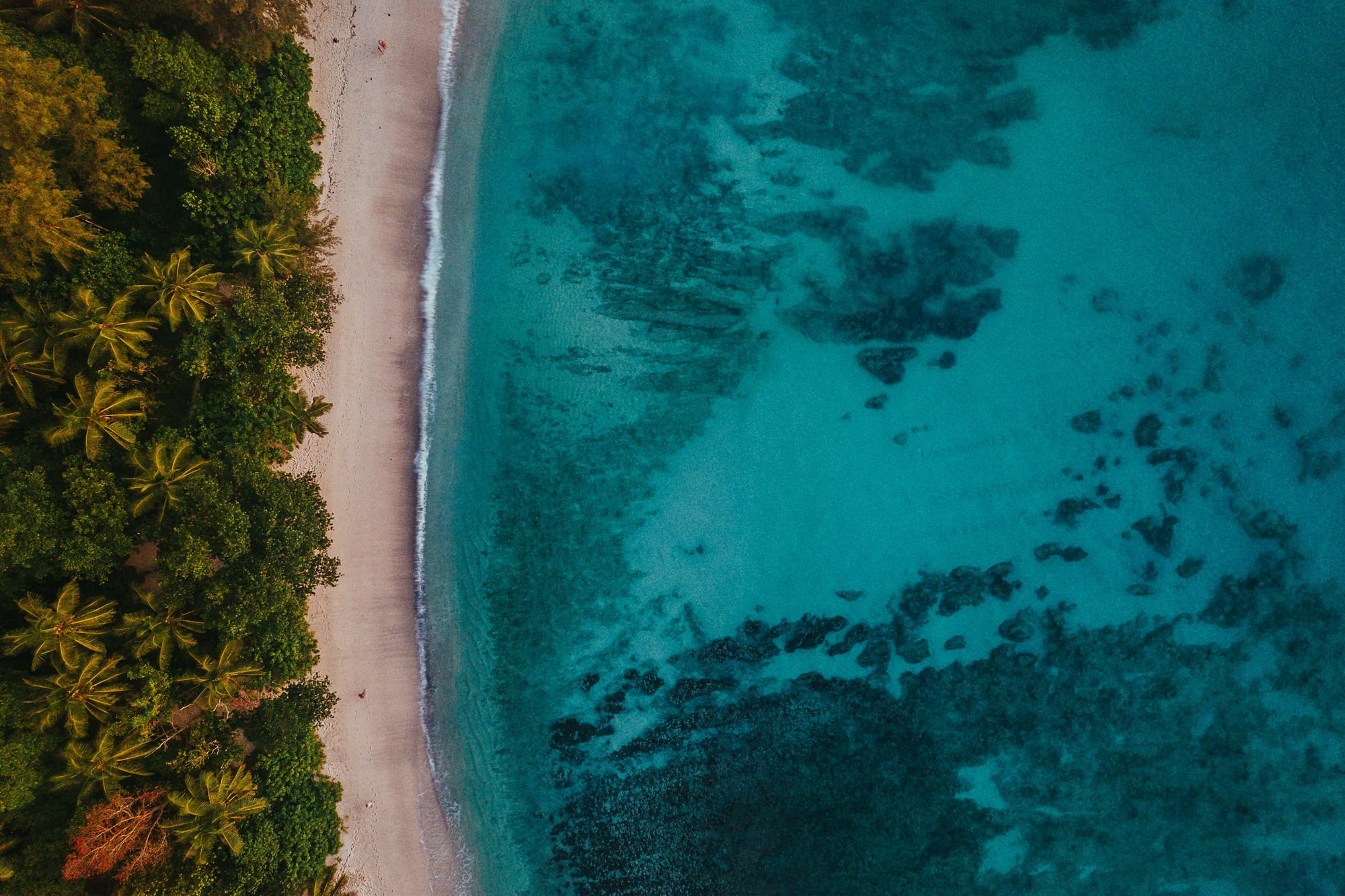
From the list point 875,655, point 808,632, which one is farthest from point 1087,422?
point 808,632

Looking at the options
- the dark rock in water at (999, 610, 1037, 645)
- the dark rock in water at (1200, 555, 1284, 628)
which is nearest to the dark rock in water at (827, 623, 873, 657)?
the dark rock in water at (999, 610, 1037, 645)

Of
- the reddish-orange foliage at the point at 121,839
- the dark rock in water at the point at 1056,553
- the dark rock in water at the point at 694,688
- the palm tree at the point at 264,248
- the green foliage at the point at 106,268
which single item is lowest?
the reddish-orange foliage at the point at 121,839

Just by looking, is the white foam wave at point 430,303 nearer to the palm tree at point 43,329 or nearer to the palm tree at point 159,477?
the palm tree at point 159,477

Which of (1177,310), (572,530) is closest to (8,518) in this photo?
(572,530)

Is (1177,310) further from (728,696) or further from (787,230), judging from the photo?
(728,696)

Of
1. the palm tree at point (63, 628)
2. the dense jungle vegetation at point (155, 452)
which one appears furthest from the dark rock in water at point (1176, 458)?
the palm tree at point (63, 628)

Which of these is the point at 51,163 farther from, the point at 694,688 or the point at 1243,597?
the point at 1243,597
